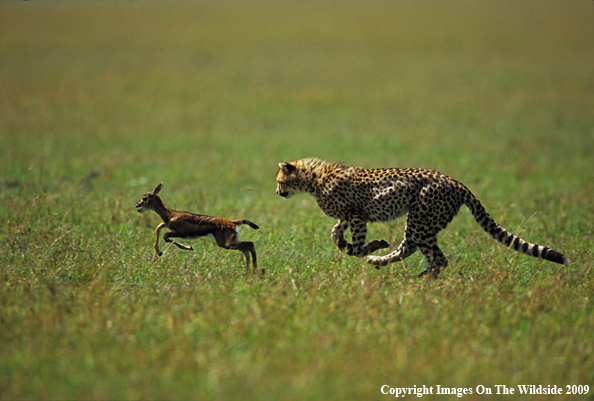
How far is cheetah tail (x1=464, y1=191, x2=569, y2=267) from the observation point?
5.98m

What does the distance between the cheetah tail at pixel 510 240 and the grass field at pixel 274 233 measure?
0.84ft

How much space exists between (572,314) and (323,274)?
2110 mm

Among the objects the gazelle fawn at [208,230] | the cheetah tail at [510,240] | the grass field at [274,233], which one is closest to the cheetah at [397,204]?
the cheetah tail at [510,240]

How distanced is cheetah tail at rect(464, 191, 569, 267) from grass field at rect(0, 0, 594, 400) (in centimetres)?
26

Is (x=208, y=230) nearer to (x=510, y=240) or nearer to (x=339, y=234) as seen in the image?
(x=339, y=234)

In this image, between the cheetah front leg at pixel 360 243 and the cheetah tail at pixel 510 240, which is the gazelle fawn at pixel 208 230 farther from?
the cheetah tail at pixel 510 240

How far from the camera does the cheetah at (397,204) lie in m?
6.29

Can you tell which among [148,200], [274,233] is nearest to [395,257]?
[274,233]

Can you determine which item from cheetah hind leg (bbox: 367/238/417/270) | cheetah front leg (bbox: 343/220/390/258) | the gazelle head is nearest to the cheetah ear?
cheetah front leg (bbox: 343/220/390/258)

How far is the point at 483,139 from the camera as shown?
15758 millimetres

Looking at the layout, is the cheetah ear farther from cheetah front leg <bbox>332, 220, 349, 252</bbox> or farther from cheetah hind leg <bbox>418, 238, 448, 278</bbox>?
cheetah hind leg <bbox>418, 238, 448, 278</bbox>

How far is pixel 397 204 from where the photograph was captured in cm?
648

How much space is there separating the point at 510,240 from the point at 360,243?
1.47m

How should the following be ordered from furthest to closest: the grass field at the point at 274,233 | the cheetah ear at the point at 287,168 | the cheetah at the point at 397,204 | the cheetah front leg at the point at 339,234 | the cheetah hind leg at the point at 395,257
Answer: the cheetah ear at the point at 287,168, the cheetah front leg at the point at 339,234, the cheetah hind leg at the point at 395,257, the cheetah at the point at 397,204, the grass field at the point at 274,233
